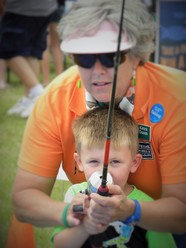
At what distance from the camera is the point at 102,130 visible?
117 centimetres

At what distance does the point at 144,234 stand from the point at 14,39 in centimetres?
206

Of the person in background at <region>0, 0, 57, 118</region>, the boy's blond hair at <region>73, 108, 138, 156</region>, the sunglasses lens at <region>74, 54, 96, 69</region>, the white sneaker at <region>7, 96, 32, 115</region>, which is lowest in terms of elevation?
the white sneaker at <region>7, 96, 32, 115</region>

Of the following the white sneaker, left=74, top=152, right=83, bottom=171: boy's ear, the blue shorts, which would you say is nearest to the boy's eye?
left=74, top=152, right=83, bottom=171: boy's ear

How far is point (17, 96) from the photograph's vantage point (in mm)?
3641

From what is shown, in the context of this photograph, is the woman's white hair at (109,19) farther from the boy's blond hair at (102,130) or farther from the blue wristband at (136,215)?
the blue wristband at (136,215)

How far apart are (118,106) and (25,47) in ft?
6.43

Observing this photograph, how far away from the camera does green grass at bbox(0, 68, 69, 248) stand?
1.40 metres

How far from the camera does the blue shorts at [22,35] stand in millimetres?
2615

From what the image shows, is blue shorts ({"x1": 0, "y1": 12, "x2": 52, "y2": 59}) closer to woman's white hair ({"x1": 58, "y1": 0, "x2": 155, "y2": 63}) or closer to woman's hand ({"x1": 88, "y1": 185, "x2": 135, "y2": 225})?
woman's white hair ({"x1": 58, "y1": 0, "x2": 155, "y2": 63})

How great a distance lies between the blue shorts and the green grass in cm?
46

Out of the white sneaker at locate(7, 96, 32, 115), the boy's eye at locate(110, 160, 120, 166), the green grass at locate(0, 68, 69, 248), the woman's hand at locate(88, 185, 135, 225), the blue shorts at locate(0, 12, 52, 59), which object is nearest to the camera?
the woman's hand at locate(88, 185, 135, 225)

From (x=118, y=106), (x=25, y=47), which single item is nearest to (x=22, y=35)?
(x=25, y=47)

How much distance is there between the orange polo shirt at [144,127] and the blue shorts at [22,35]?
4.31ft

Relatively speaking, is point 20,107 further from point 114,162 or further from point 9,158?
point 114,162
